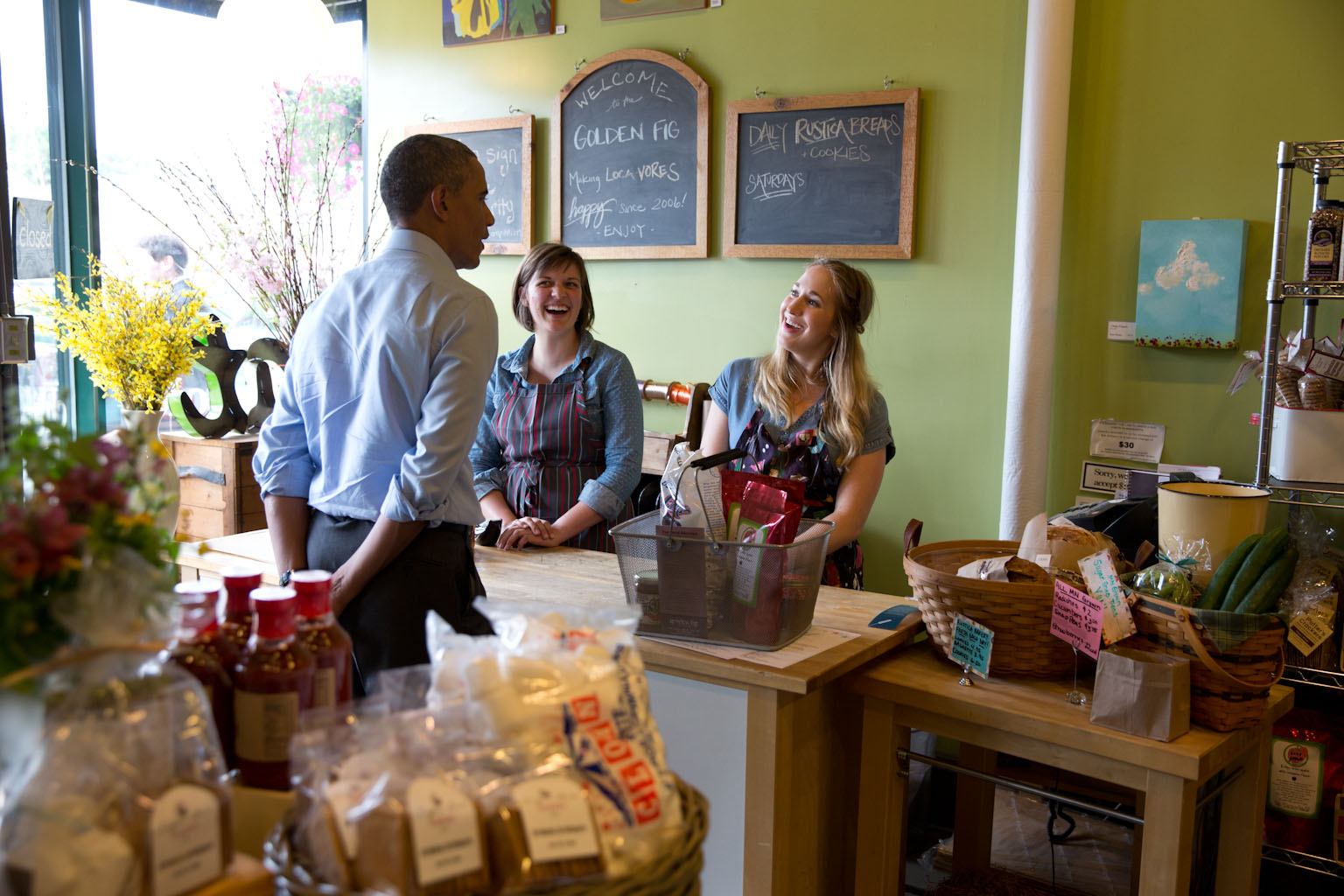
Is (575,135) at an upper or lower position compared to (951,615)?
upper

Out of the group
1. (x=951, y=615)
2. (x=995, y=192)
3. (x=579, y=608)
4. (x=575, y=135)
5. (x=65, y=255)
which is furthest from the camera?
(x=65, y=255)

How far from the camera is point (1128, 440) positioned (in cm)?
301

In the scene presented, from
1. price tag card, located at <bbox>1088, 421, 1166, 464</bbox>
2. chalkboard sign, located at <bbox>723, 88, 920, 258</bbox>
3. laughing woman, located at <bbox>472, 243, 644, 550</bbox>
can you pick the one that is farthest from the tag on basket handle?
chalkboard sign, located at <bbox>723, 88, 920, 258</bbox>

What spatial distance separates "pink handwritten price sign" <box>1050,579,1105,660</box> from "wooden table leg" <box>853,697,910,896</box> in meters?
0.30

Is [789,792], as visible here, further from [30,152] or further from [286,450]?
[30,152]

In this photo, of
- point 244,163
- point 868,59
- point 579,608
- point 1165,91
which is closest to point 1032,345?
point 1165,91

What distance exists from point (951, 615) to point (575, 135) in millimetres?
2766

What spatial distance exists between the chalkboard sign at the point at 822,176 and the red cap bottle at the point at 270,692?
2.70 metres

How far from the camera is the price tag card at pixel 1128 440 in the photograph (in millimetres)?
2963

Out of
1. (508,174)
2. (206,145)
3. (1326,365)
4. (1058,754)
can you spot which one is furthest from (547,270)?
(206,145)

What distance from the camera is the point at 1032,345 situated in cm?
298

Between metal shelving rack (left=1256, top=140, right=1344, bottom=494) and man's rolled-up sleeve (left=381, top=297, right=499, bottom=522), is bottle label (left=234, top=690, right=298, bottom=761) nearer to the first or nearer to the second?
man's rolled-up sleeve (left=381, top=297, right=499, bottom=522)

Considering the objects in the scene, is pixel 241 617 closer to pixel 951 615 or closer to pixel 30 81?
pixel 951 615

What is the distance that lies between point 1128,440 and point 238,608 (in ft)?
8.67
